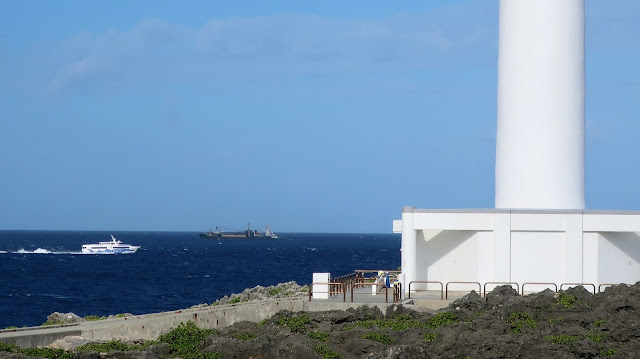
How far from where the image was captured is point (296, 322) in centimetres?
2133

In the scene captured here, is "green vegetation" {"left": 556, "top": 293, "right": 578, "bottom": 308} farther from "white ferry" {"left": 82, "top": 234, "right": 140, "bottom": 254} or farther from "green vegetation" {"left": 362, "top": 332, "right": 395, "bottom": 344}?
"white ferry" {"left": 82, "top": 234, "right": 140, "bottom": 254}

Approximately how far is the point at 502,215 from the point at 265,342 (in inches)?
577

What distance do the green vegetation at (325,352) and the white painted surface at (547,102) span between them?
15.3 meters

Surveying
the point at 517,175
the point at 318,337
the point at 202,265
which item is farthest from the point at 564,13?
the point at 202,265

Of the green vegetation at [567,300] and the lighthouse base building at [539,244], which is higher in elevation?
the lighthouse base building at [539,244]

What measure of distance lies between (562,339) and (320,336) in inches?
188

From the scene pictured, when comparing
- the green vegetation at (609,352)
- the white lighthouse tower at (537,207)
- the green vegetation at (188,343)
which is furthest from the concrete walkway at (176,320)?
the green vegetation at (609,352)

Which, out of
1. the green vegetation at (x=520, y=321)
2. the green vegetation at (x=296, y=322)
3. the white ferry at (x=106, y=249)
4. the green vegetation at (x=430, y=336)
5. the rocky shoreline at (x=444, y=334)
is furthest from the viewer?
the white ferry at (x=106, y=249)

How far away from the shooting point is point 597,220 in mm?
29203

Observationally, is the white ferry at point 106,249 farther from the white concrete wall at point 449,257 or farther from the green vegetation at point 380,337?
the green vegetation at point 380,337

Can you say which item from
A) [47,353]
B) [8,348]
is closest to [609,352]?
[47,353]

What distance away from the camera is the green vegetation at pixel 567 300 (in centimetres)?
2246

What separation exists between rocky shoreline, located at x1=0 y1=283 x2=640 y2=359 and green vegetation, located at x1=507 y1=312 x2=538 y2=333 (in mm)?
24

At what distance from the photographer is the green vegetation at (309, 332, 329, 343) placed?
18.2 meters
